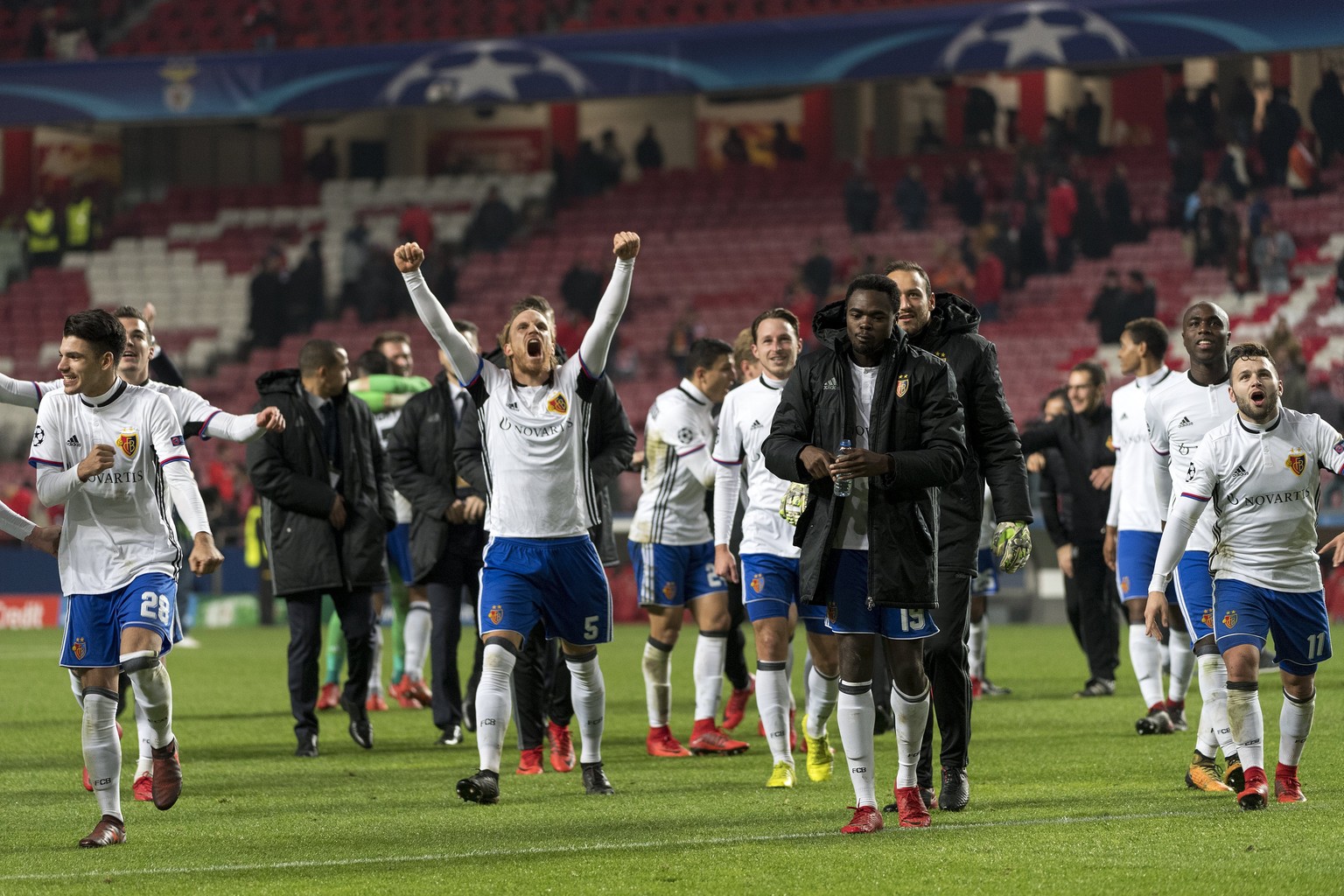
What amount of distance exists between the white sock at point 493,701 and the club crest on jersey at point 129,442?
5.44ft

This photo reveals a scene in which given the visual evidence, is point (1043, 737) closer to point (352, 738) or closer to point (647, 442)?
point (647, 442)

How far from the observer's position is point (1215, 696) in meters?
7.98

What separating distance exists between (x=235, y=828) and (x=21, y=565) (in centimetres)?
1764

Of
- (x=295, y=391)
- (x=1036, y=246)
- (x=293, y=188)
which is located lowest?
(x=295, y=391)

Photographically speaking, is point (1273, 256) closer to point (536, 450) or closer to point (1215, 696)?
point (1215, 696)

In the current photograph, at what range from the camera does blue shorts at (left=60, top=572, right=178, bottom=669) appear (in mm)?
7012

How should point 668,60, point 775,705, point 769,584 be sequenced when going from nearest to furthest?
point 775,705
point 769,584
point 668,60

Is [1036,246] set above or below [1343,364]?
above

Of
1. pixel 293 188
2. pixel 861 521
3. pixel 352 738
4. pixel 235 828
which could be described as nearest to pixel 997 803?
pixel 861 521

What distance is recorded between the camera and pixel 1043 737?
403 inches

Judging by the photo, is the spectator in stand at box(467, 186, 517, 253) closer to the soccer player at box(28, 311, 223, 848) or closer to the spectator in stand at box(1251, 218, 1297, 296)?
the spectator in stand at box(1251, 218, 1297, 296)

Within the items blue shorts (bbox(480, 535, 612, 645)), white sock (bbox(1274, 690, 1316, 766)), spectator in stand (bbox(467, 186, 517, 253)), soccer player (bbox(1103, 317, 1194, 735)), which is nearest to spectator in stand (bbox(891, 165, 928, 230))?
spectator in stand (bbox(467, 186, 517, 253))

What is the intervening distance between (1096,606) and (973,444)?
18.8 feet

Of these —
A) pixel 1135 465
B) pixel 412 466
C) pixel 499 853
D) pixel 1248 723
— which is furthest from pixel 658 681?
pixel 1248 723
